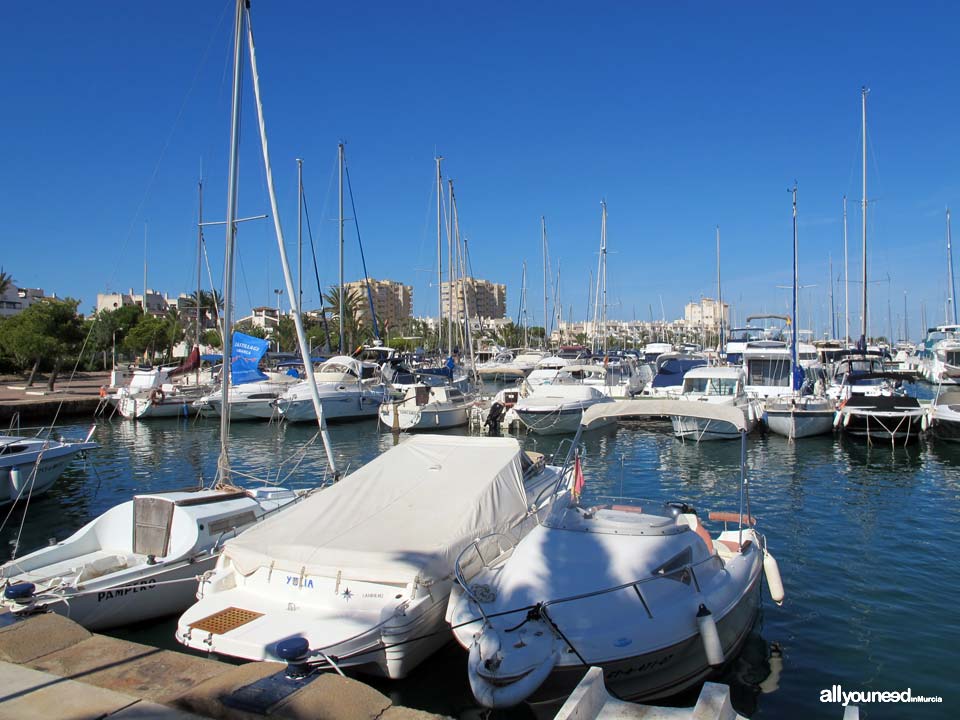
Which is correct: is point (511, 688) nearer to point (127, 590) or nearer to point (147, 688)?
point (147, 688)

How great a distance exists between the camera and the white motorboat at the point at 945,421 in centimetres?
2766

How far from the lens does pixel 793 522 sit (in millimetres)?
16578

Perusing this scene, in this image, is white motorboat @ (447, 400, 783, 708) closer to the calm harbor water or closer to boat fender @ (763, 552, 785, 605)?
boat fender @ (763, 552, 785, 605)

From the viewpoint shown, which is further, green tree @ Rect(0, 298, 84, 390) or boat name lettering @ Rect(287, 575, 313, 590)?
green tree @ Rect(0, 298, 84, 390)

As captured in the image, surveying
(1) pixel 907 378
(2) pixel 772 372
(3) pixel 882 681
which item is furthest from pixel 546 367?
(3) pixel 882 681

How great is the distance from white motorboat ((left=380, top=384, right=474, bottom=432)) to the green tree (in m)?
27.2

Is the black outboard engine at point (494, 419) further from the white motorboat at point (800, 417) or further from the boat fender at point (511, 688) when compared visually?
the boat fender at point (511, 688)

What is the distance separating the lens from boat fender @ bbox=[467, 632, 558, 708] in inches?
273

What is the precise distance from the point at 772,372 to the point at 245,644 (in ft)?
113

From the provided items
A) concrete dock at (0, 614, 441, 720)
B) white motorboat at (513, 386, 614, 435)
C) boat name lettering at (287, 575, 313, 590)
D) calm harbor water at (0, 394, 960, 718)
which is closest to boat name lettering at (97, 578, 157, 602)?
calm harbor water at (0, 394, 960, 718)

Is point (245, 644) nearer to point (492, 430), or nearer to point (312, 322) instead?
point (492, 430)

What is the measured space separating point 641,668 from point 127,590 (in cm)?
726

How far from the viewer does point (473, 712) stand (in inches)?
323

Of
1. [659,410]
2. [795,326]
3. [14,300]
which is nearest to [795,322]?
[795,326]
